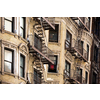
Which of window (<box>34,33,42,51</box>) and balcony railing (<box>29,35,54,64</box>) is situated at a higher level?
window (<box>34,33,42,51</box>)

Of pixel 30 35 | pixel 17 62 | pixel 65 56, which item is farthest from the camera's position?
pixel 65 56

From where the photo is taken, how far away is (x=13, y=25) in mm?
15844

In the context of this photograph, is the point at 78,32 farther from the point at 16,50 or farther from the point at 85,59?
the point at 16,50

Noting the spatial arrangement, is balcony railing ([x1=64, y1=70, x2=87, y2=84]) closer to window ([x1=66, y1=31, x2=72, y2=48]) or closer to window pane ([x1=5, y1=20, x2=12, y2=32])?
window ([x1=66, y1=31, x2=72, y2=48])

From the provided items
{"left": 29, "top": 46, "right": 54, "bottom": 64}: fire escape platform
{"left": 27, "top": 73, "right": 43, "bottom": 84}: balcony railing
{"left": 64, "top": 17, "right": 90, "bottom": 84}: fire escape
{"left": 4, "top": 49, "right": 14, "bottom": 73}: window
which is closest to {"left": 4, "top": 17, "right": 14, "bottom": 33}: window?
{"left": 4, "top": 49, "right": 14, "bottom": 73}: window

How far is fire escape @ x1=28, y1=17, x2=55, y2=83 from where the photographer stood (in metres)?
17.2

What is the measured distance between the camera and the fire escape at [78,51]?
18.6 m

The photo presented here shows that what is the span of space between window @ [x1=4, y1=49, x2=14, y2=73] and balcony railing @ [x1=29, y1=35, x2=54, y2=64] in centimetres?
131

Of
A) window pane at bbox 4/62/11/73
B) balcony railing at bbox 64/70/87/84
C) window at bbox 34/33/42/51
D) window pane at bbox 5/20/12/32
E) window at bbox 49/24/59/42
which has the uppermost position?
window pane at bbox 5/20/12/32

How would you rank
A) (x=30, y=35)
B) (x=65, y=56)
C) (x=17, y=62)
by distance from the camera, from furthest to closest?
(x=65, y=56)
(x=30, y=35)
(x=17, y=62)

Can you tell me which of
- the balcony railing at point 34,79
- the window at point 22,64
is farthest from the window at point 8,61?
the balcony railing at point 34,79

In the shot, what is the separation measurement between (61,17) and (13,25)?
3510 millimetres
